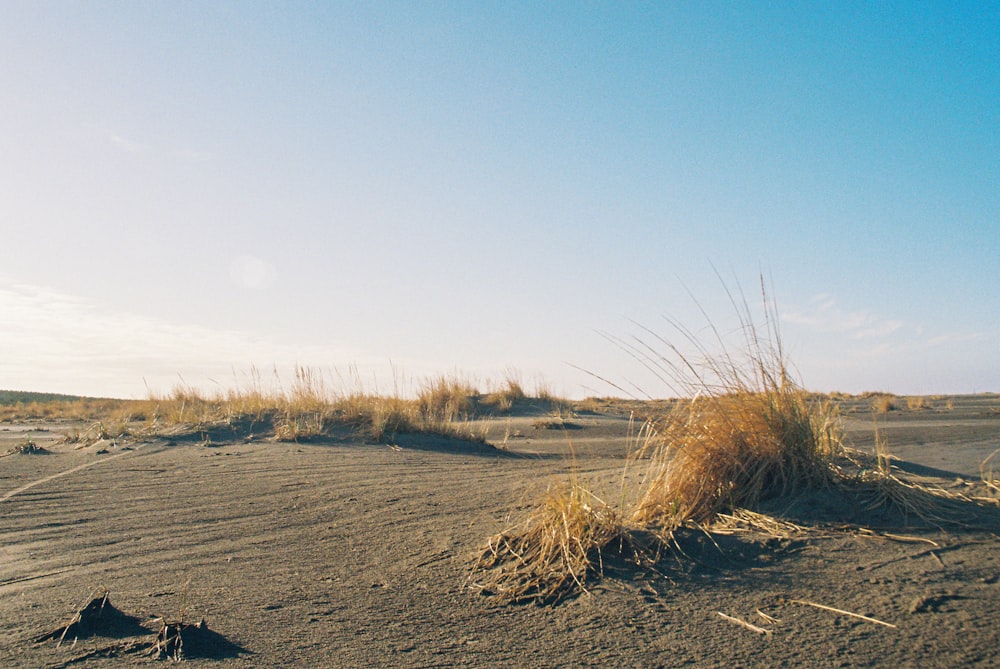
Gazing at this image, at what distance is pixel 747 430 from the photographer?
14.9ft

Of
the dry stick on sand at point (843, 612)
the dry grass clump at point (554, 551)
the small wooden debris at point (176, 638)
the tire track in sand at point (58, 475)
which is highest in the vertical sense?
the tire track in sand at point (58, 475)

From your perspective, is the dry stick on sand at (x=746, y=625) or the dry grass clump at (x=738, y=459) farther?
the dry grass clump at (x=738, y=459)

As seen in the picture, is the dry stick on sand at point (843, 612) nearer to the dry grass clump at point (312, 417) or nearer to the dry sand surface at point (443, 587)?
the dry sand surface at point (443, 587)

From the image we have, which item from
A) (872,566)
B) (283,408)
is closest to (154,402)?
(283,408)

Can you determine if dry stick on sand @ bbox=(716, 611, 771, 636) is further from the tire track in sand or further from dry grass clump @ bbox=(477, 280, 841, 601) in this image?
the tire track in sand

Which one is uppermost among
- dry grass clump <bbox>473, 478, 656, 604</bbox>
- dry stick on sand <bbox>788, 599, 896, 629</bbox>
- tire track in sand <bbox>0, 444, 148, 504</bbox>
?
tire track in sand <bbox>0, 444, 148, 504</bbox>

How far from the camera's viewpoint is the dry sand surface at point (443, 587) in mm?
2875

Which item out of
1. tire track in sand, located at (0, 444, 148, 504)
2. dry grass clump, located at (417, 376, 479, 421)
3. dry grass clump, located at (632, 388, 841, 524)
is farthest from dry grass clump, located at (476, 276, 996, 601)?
dry grass clump, located at (417, 376, 479, 421)

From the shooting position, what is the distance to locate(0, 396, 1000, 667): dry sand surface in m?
2.88

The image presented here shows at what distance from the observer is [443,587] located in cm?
380

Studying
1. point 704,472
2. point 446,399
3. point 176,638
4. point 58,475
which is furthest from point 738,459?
point 446,399

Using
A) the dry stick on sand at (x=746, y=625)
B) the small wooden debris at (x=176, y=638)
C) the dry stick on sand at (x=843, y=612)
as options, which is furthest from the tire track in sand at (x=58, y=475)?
the dry stick on sand at (x=843, y=612)

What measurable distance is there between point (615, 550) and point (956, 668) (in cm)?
164

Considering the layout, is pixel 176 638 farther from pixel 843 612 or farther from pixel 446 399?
pixel 446 399
